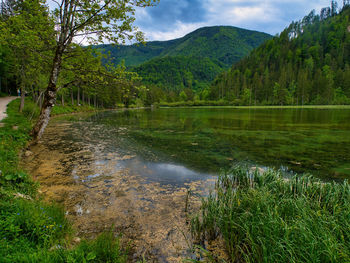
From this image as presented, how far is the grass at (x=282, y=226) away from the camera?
3.15 m

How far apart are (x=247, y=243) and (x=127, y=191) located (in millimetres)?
4697

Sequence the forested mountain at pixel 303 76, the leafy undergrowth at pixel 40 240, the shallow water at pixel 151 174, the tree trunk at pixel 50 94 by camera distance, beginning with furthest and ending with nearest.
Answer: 1. the forested mountain at pixel 303 76
2. the tree trunk at pixel 50 94
3. the shallow water at pixel 151 174
4. the leafy undergrowth at pixel 40 240

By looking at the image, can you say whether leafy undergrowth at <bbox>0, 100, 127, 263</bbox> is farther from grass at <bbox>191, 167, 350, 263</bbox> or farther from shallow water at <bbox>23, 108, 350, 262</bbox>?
grass at <bbox>191, 167, 350, 263</bbox>

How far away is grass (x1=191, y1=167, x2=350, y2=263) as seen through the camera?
10.3 feet

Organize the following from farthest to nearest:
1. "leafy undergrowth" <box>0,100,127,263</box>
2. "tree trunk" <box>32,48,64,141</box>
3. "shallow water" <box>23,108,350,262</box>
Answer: "tree trunk" <box>32,48,64,141</box> → "shallow water" <box>23,108,350,262</box> → "leafy undergrowth" <box>0,100,127,263</box>

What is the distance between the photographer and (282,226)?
3.71 meters

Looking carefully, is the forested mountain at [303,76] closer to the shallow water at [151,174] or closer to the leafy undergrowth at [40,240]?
the shallow water at [151,174]

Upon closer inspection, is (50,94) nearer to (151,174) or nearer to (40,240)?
(151,174)

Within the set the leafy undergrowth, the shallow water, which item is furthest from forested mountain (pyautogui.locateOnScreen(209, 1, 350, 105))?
the leafy undergrowth

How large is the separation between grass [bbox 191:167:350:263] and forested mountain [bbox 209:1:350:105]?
136315mm

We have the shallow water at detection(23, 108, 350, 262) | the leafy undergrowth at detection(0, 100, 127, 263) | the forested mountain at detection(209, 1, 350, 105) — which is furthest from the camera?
the forested mountain at detection(209, 1, 350, 105)

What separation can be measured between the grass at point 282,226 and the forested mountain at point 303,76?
136m

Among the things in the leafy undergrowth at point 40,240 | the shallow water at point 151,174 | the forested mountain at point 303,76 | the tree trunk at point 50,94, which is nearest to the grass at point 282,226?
the shallow water at point 151,174

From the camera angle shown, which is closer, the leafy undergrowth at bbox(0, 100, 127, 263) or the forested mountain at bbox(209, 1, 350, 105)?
the leafy undergrowth at bbox(0, 100, 127, 263)
